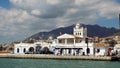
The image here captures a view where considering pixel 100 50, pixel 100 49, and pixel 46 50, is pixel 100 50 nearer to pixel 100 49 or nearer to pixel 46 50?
pixel 100 49

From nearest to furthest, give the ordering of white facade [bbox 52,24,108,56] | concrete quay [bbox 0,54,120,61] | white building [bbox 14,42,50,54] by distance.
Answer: concrete quay [bbox 0,54,120,61], white facade [bbox 52,24,108,56], white building [bbox 14,42,50,54]

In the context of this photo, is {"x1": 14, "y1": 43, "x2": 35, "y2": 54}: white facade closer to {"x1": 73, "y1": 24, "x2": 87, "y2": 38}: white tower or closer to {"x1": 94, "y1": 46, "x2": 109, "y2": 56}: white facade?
{"x1": 73, "y1": 24, "x2": 87, "y2": 38}: white tower

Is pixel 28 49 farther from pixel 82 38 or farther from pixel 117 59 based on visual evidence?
pixel 117 59

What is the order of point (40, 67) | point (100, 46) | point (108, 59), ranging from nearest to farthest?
point (40, 67) < point (108, 59) < point (100, 46)

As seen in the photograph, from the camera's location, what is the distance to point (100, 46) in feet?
335

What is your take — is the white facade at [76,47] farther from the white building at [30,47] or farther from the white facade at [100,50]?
the white building at [30,47]

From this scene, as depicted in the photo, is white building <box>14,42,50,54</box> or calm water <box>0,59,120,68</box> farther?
white building <box>14,42,50,54</box>

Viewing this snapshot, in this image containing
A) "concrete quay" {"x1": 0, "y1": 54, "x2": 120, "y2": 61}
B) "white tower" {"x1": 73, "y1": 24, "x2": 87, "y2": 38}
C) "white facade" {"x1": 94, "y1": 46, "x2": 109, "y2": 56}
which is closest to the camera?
"concrete quay" {"x1": 0, "y1": 54, "x2": 120, "y2": 61}

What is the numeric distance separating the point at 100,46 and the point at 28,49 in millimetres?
24642

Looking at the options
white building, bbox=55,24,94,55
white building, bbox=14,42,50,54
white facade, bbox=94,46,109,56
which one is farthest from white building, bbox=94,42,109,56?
white building, bbox=14,42,50,54

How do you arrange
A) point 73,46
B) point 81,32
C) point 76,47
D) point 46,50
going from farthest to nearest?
point 81,32
point 46,50
point 73,46
point 76,47

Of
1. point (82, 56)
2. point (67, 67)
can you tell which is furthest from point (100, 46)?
point (67, 67)

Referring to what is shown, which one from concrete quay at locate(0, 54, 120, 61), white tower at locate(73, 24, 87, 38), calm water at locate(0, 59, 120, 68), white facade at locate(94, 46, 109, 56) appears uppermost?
white tower at locate(73, 24, 87, 38)

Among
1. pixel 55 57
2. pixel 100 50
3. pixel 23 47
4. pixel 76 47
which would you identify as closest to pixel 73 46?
pixel 76 47
